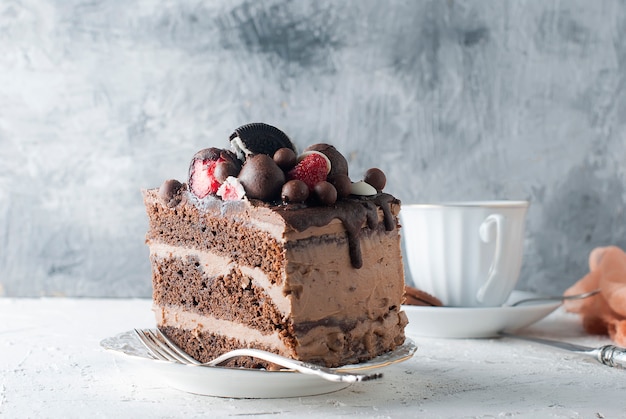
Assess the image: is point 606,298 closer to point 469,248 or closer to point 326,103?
point 469,248

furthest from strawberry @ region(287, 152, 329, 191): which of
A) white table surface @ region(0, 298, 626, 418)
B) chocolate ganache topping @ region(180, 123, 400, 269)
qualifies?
white table surface @ region(0, 298, 626, 418)

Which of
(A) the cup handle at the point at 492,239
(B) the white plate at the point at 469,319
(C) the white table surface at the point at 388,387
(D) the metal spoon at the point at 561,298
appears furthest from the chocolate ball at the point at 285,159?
(D) the metal spoon at the point at 561,298

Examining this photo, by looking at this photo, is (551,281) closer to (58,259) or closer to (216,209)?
(216,209)

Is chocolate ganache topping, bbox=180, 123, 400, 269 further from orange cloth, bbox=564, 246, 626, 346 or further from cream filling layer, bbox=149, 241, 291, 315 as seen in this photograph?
orange cloth, bbox=564, 246, 626, 346

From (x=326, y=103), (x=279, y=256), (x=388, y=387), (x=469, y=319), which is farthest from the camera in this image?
(x=326, y=103)

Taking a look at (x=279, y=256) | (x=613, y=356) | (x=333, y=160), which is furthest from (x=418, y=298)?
(x=279, y=256)

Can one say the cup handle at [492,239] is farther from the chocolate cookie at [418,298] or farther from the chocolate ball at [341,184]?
the chocolate ball at [341,184]
